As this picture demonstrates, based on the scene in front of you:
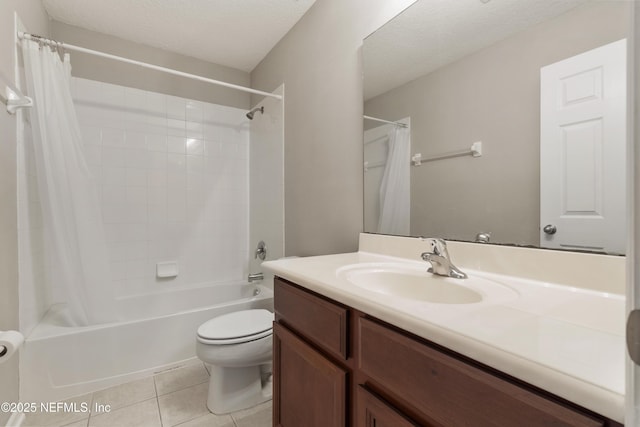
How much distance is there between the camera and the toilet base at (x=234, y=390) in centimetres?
142

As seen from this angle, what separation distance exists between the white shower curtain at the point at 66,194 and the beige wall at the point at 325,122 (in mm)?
1172

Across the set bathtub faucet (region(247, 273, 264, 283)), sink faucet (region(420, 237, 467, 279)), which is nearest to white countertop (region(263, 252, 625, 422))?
sink faucet (region(420, 237, 467, 279))

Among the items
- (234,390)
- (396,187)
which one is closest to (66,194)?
(234,390)

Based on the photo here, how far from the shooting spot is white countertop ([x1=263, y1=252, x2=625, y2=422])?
1.14 ft

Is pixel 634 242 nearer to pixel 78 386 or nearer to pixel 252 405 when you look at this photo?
pixel 252 405

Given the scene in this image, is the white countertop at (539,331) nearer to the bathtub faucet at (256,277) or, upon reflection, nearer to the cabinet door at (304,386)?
the cabinet door at (304,386)

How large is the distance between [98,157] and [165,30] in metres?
1.07

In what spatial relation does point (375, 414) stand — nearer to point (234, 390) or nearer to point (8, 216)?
point (234, 390)

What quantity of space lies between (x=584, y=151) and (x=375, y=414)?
875mm

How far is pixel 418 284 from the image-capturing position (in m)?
0.95

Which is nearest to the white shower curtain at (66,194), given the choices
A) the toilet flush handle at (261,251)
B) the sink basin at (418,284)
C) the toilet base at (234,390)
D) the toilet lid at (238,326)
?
the toilet lid at (238,326)

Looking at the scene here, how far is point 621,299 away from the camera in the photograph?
64cm

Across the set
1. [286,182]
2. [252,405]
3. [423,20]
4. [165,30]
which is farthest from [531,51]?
[165,30]

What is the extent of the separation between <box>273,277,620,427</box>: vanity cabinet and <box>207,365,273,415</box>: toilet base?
20.6 inches
